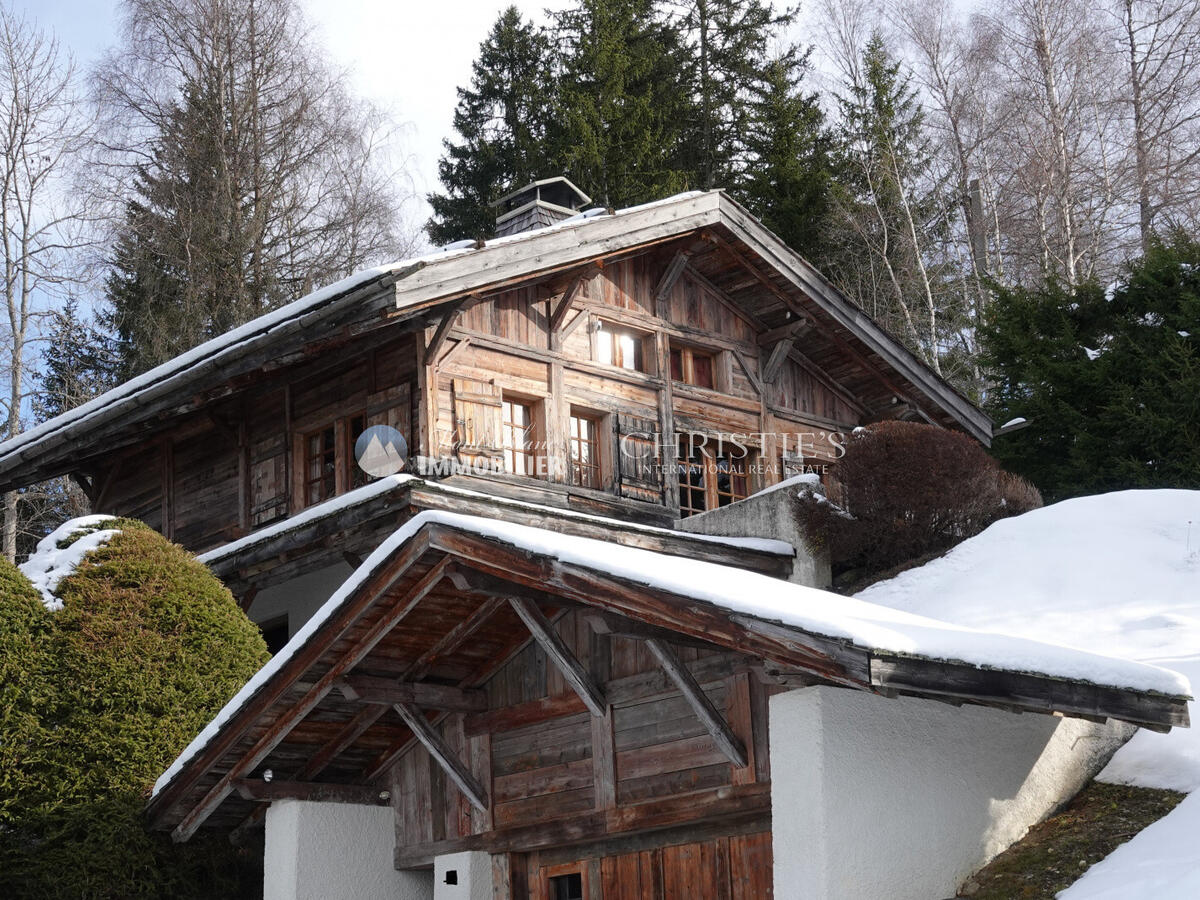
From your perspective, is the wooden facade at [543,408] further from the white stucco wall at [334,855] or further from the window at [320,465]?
the white stucco wall at [334,855]

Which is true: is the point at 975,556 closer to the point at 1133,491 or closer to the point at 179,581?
the point at 1133,491

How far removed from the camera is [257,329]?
53.3 feet

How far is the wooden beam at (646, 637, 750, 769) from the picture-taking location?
28.1 feet

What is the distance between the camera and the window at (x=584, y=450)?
1745cm

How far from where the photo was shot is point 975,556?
15.4 m

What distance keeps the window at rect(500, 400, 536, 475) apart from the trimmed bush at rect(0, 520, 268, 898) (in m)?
5.18

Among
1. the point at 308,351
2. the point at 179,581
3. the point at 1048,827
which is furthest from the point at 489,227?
the point at 1048,827

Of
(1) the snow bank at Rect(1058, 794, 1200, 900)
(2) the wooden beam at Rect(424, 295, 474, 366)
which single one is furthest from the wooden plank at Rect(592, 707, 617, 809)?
(2) the wooden beam at Rect(424, 295, 474, 366)

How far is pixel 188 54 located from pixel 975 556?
65.9 ft

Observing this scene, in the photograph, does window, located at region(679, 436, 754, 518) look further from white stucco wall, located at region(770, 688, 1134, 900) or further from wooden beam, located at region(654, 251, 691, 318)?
white stucco wall, located at region(770, 688, 1134, 900)

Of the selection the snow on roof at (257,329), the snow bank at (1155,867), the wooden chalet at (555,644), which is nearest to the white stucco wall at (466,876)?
the wooden chalet at (555,644)

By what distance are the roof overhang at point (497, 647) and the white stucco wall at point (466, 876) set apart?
936mm

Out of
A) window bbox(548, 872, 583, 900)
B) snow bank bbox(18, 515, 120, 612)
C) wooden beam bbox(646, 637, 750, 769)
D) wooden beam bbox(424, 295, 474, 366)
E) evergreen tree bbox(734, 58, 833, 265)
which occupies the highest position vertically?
evergreen tree bbox(734, 58, 833, 265)

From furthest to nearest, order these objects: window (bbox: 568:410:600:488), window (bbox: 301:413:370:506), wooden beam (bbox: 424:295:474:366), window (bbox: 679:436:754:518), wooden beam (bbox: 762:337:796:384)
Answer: wooden beam (bbox: 762:337:796:384) < window (bbox: 679:436:754:518) < window (bbox: 568:410:600:488) < window (bbox: 301:413:370:506) < wooden beam (bbox: 424:295:474:366)
